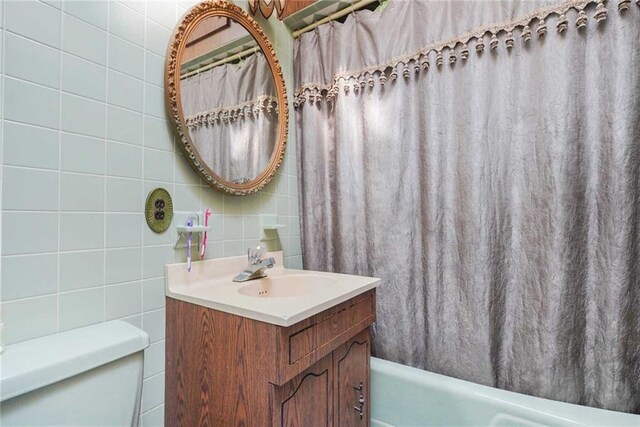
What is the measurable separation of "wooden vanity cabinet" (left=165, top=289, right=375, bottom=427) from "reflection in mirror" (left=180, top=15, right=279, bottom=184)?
0.59m

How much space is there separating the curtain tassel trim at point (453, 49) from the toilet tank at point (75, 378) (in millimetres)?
1305

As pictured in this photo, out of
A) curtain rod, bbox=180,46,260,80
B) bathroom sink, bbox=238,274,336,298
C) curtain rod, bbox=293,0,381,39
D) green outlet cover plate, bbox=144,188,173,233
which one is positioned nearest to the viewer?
green outlet cover plate, bbox=144,188,173,233

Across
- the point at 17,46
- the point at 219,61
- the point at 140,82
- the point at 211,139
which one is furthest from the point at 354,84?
the point at 17,46

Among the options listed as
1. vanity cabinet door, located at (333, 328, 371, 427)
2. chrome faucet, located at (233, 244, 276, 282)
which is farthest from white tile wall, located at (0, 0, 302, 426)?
vanity cabinet door, located at (333, 328, 371, 427)

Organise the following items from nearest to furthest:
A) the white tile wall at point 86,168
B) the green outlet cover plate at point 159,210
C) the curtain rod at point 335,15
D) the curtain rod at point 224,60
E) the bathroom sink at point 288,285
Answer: the white tile wall at point 86,168 < the green outlet cover plate at point 159,210 < the curtain rod at point 224,60 < the bathroom sink at point 288,285 < the curtain rod at point 335,15

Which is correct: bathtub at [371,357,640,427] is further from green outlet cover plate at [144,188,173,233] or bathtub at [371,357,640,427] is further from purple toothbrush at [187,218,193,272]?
green outlet cover plate at [144,188,173,233]

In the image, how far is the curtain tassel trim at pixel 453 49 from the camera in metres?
1.00

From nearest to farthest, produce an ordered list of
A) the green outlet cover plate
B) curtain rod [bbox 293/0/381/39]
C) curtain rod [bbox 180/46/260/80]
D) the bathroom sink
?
1. the green outlet cover plate
2. curtain rod [bbox 180/46/260/80]
3. the bathroom sink
4. curtain rod [bbox 293/0/381/39]

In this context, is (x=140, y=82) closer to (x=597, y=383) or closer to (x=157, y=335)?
(x=157, y=335)

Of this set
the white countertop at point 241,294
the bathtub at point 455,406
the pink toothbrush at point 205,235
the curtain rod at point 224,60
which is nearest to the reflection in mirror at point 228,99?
the curtain rod at point 224,60

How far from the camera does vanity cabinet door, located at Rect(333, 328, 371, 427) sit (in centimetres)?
100

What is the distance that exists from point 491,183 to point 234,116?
3.53ft

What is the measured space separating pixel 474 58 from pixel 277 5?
91 cm

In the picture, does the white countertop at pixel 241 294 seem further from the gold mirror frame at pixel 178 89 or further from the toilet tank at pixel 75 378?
the gold mirror frame at pixel 178 89
